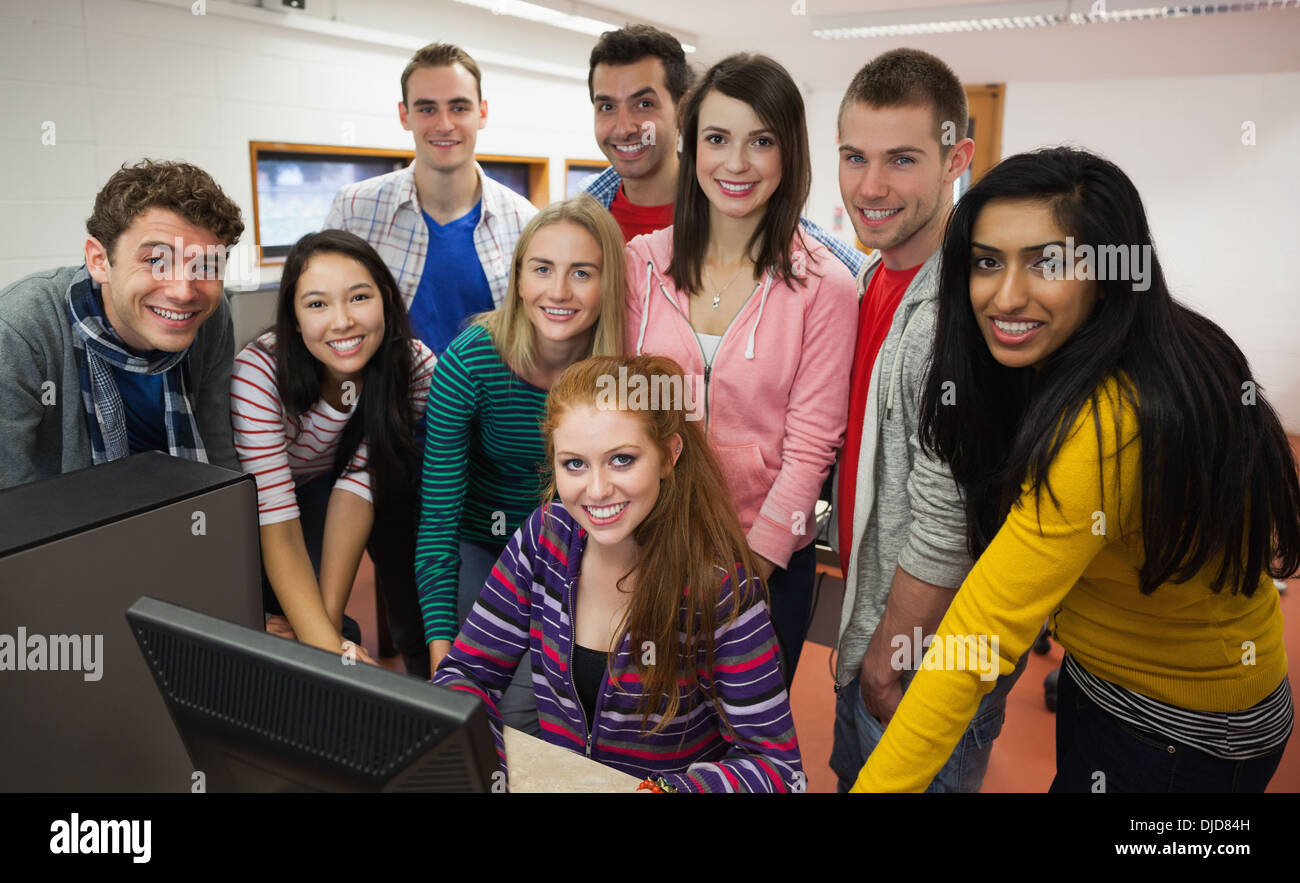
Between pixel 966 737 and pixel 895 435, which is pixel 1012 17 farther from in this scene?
pixel 966 737

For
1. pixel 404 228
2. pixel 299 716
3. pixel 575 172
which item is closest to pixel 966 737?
pixel 299 716

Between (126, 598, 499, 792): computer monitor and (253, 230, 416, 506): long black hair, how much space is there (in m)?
1.21

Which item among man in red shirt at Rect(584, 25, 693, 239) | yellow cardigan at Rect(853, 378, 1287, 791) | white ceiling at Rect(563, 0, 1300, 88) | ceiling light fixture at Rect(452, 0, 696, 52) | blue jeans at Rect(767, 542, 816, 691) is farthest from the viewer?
white ceiling at Rect(563, 0, 1300, 88)

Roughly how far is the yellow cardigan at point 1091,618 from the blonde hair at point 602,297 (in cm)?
95

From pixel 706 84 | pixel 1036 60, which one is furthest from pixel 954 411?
pixel 1036 60

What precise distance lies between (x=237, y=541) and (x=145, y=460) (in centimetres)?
18

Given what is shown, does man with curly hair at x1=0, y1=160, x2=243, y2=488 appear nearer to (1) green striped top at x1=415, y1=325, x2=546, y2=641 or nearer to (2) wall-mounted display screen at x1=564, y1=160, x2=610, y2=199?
(1) green striped top at x1=415, y1=325, x2=546, y2=641

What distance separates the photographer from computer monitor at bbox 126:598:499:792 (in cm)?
66

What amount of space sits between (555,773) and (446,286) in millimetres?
1999

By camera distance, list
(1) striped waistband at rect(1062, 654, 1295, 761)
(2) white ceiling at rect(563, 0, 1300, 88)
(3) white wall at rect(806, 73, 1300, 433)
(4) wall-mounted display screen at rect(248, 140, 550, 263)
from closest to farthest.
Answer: (1) striped waistband at rect(1062, 654, 1295, 761)
(4) wall-mounted display screen at rect(248, 140, 550, 263)
(2) white ceiling at rect(563, 0, 1300, 88)
(3) white wall at rect(806, 73, 1300, 433)

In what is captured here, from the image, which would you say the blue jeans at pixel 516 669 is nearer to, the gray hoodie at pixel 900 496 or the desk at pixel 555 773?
the desk at pixel 555 773

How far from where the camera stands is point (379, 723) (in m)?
0.67

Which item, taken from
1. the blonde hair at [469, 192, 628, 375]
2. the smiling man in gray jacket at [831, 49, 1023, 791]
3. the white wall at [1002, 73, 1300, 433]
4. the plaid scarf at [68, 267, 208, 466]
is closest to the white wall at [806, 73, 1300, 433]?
the white wall at [1002, 73, 1300, 433]
